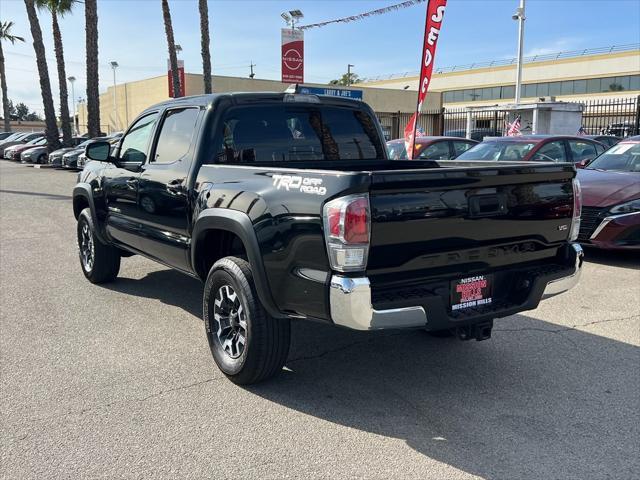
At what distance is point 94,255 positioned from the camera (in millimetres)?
6609

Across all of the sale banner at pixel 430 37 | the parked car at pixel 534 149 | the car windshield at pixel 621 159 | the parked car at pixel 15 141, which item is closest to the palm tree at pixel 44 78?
the parked car at pixel 15 141

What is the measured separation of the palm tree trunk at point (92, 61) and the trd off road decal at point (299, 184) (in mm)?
24679

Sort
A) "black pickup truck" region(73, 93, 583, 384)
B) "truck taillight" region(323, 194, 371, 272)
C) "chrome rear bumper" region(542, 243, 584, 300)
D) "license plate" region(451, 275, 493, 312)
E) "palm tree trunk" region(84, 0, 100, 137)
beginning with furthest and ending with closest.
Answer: "palm tree trunk" region(84, 0, 100, 137)
"chrome rear bumper" region(542, 243, 584, 300)
"license plate" region(451, 275, 493, 312)
"black pickup truck" region(73, 93, 583, 384)
"truck taillight" region(323, 194, 371, 272)

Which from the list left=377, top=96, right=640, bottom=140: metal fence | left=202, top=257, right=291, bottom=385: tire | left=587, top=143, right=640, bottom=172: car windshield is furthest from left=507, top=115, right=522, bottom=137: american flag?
left=202, top=257, right=291, bottom=385: tire

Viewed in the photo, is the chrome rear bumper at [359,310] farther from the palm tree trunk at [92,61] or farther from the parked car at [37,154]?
the parked car at [37,154]

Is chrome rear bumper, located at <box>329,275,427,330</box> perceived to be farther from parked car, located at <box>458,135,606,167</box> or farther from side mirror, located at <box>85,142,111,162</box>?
parked car, located at <box>458,135,606,167</box>

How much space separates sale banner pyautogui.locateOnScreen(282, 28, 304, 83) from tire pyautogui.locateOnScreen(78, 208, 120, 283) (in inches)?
686

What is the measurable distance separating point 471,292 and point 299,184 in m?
1.24

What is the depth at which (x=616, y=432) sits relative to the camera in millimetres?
3447

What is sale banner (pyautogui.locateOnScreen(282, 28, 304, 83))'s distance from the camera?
2334 cm

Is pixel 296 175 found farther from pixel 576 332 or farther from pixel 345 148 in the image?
pixel 576 332

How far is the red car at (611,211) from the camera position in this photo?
7.28 meters

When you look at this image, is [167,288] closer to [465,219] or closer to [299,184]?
[299,184]

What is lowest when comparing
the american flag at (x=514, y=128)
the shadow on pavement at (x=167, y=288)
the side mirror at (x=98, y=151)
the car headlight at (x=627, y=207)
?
the shadow on pavement at (x=167, y=288)
